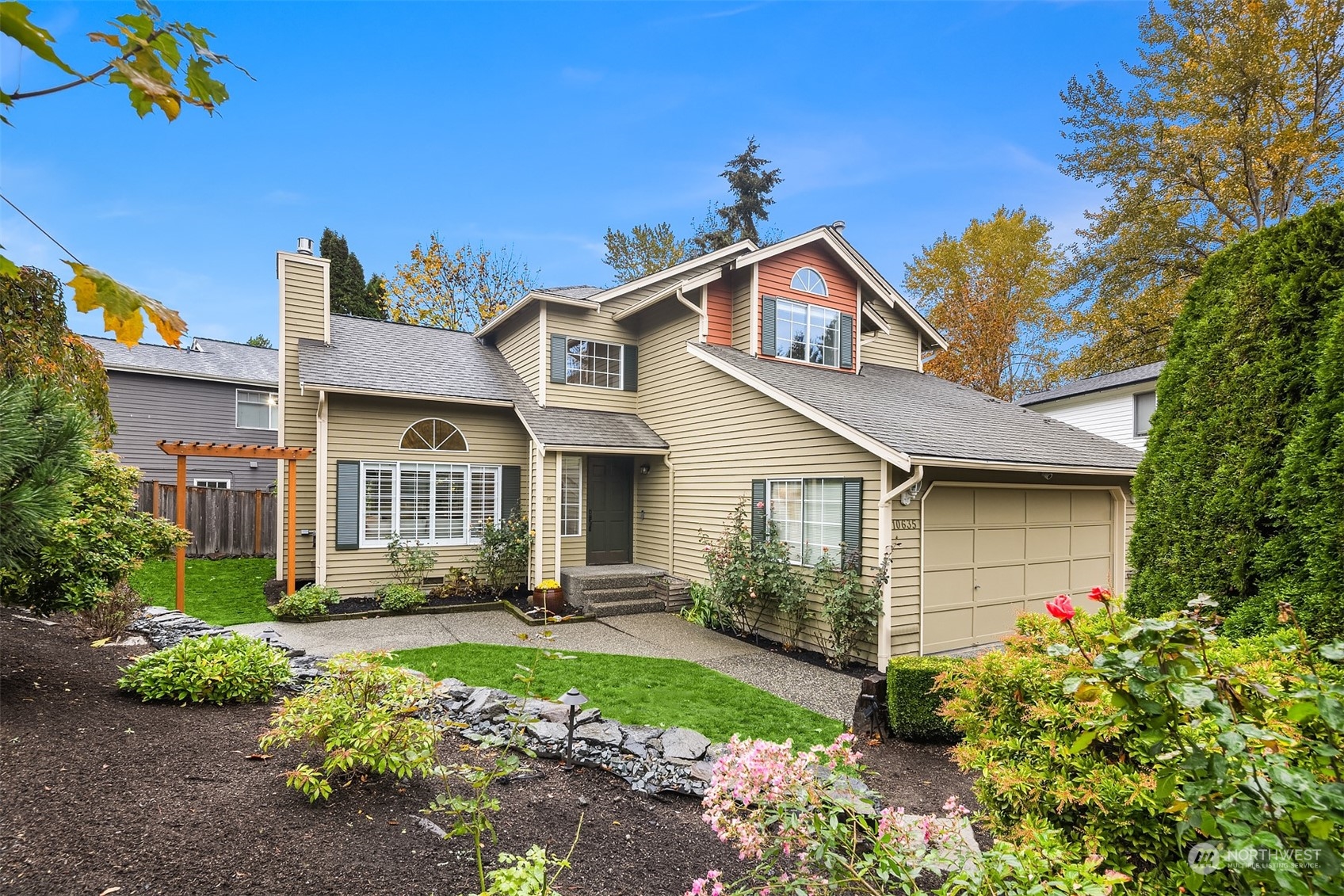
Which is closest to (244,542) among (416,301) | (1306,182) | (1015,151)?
(416,301)

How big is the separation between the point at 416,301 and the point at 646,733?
2197 centimetres

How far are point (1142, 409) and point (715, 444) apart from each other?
12789mm

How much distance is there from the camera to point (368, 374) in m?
10.3

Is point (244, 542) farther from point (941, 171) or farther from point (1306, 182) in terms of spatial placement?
point (1306, 182)

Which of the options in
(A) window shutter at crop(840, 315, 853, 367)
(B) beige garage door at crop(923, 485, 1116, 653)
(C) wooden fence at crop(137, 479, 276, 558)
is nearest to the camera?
(B) beige garage door at crop(923, 485, 1116, 653)

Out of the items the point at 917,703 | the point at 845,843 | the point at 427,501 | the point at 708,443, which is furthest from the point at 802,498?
the point at 427,501

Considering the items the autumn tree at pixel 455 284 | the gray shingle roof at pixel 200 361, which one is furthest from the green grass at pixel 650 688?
the autumn tree at pixel 455 284

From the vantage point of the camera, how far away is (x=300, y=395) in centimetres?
1071

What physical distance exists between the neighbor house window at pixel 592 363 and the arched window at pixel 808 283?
11.8ft

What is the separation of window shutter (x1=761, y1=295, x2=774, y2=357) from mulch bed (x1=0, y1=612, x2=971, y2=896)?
288 inches

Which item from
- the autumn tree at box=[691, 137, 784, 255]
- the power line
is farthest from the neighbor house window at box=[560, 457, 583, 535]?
the autumn tree at box=[691, 137, 784, 255]

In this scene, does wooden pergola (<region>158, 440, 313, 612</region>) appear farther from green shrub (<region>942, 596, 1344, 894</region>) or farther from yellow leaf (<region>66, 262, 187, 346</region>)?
green shrub (<region>942, 596, 1344, 894</region>)

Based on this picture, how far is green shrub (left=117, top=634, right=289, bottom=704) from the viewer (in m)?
4.05

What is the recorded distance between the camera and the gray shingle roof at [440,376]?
10125mm
